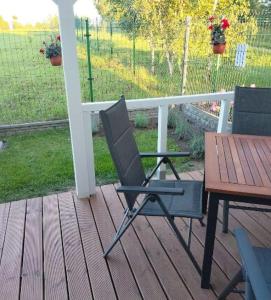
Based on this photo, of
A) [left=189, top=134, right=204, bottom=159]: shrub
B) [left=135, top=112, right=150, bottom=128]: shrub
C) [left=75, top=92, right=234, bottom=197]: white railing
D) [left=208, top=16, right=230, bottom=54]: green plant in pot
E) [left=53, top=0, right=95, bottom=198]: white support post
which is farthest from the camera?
[left=135, top=112, right=150, bottom=128]: shrub

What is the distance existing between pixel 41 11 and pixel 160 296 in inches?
125

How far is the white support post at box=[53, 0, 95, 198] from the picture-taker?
1999mm

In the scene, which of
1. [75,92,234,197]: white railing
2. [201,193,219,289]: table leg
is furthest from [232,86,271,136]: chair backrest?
[201,193,219,289]: table leg

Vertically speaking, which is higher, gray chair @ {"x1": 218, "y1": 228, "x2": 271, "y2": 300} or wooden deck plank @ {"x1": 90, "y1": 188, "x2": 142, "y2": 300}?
gray chair @ {"x1": 218, "y1": 228, "x2": 271, "y2": 300}

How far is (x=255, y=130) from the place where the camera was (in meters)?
2.15

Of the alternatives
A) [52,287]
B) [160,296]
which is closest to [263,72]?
[160,296]

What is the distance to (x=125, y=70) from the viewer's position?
409 centimetres

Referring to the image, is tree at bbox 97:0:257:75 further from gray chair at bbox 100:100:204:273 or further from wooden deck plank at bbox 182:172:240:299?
wooden deck plank at bbox 182:172:240:299

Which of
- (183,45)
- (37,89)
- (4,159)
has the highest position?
(183,45)

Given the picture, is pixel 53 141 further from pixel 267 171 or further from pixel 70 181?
pixel 267 171

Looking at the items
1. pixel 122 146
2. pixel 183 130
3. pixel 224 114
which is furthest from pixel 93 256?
pixel 183 130

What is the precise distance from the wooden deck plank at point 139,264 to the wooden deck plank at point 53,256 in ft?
1.41

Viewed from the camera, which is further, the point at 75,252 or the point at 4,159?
the point at 4,159

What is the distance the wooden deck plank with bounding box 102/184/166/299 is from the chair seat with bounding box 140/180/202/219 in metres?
0.37
